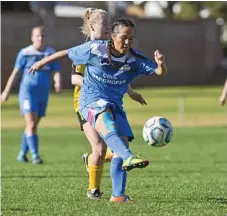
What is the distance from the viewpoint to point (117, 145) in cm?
750

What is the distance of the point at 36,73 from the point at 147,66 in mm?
5308

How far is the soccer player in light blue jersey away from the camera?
771 cm

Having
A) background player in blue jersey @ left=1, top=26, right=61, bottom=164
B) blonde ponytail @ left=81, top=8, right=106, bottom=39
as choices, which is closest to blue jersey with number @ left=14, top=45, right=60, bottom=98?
background player in blue jersey @ left=1, top=26, right=61, bottom=164

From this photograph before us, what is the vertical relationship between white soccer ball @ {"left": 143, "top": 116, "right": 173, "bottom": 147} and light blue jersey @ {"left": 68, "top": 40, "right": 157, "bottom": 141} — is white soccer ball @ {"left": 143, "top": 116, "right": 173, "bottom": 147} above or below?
below

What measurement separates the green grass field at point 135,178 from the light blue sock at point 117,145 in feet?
1.63

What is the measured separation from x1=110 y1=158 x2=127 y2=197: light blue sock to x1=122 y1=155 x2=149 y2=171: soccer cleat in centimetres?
63

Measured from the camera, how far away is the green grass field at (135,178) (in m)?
7.49

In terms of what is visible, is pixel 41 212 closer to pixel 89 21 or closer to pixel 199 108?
pixel 89 21

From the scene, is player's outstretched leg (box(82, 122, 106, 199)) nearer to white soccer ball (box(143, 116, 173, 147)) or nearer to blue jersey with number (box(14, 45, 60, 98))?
white soccer ball (box(143, 116, 173, 147))

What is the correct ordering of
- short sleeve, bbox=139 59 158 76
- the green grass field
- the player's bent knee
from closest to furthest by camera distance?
the green grass field → the player's bent knee → short sleeve, bbox=139 59 158 76

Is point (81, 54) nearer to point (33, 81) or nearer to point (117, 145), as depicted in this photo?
point (117, 145)

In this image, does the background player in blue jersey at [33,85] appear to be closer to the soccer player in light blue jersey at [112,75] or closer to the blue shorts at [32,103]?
the blue shorts at [32,103]

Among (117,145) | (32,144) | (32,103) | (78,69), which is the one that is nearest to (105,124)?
(117,145)

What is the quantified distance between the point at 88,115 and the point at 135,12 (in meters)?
72.9
